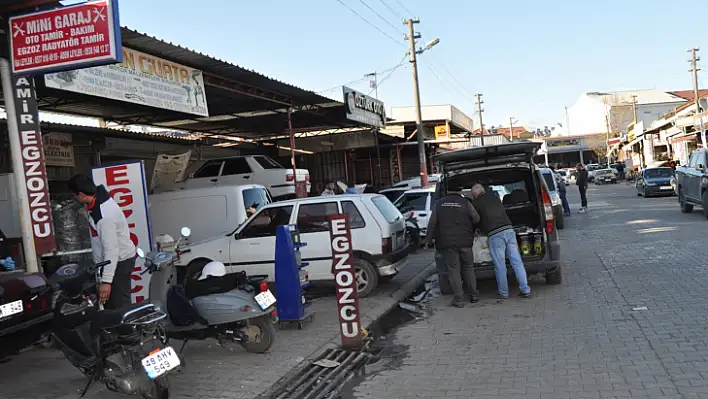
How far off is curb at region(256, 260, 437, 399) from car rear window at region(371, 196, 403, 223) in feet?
3.94

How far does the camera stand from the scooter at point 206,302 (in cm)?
651

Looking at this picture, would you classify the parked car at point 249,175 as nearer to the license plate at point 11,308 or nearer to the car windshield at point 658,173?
the license plate at point 11,308

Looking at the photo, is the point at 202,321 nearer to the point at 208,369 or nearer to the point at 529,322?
the point at 208,369

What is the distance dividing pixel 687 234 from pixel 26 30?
1363 centimetres

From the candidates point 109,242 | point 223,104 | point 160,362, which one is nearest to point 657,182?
point 223,104

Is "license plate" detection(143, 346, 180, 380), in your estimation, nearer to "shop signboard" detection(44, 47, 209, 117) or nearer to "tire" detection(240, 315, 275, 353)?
"tire" detection(240, 315, 275, 353)

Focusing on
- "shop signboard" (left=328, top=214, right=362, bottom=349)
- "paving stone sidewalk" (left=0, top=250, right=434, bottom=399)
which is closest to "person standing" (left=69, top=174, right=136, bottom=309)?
"paving stone sidewalk" (left=0, top=250, right=434, bottom=399)

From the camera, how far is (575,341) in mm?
6641

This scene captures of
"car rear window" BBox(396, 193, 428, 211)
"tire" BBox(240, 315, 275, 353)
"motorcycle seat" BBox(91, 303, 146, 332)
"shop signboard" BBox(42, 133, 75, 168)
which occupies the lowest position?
"tire" BBox(240, 315, 275, 353)

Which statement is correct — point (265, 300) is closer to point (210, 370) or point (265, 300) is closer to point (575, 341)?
point (210, 370)

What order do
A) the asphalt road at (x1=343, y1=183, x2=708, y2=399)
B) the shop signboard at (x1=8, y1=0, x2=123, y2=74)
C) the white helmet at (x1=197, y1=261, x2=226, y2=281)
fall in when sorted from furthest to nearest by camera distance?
1. the shop signboard at (x1=8, y1=0, x2=123, y2=74)
2. the white helmet at (x1=197, y1=261, x2=226, y2=281)
3. the asphalt road at (x1=343, y1=183, x2=708, y2=399)

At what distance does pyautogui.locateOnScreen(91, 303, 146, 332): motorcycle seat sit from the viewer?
516cm

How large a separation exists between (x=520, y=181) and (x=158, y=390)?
7.56 m

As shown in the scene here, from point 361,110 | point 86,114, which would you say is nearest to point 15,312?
point 86,114
